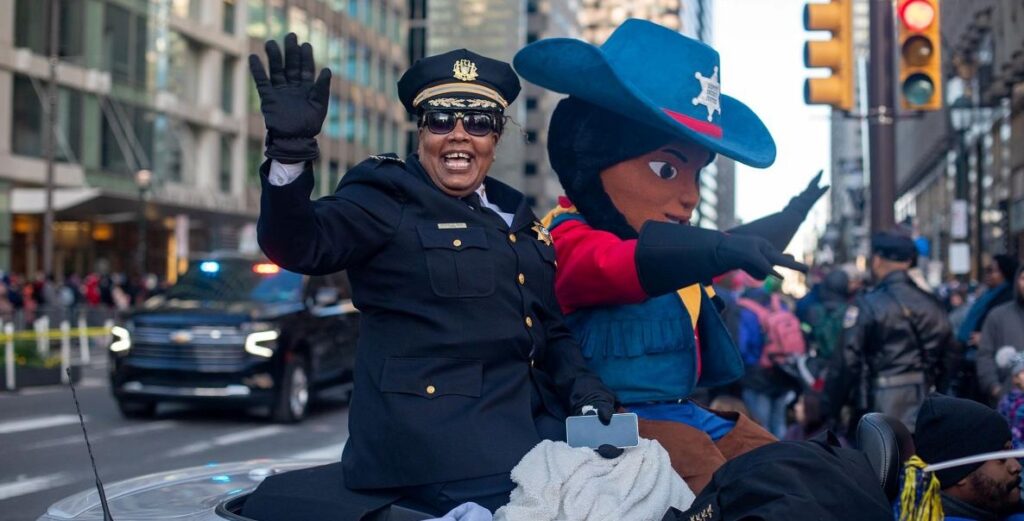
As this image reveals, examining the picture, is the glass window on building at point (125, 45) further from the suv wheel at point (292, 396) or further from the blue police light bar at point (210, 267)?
the suv wheel at point (292, 396)

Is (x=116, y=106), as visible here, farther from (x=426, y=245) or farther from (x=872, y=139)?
(x=426, y=245)

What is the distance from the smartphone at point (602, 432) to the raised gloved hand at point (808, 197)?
3.95ft

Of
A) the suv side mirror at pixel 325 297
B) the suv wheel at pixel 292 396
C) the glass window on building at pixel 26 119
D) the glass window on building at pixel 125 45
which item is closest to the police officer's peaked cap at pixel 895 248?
the suv side mirror at pixel 325 297

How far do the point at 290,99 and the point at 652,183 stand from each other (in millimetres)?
1505

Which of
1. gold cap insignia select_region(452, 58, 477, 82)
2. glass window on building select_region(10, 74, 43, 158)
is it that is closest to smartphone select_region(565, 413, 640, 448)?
gold cap insignia select_region(452, 58, 477, 82)

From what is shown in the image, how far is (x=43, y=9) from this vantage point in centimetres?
3466

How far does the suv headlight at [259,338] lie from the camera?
518 inches

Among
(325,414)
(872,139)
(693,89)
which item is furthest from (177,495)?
(325,414)

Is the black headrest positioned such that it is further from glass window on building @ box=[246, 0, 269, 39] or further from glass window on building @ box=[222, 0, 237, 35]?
glass window on building @ box=[246, 0, 269, 39]

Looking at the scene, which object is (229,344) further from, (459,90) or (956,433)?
(956,433)

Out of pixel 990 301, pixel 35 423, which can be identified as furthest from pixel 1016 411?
pixel 35 423

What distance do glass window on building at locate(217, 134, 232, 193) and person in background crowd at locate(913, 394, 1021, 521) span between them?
148 ft

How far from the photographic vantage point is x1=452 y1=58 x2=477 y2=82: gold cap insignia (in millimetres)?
3074

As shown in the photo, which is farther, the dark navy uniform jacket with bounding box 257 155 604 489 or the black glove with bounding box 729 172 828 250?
the black glove with bounding box 729 172 828 250
